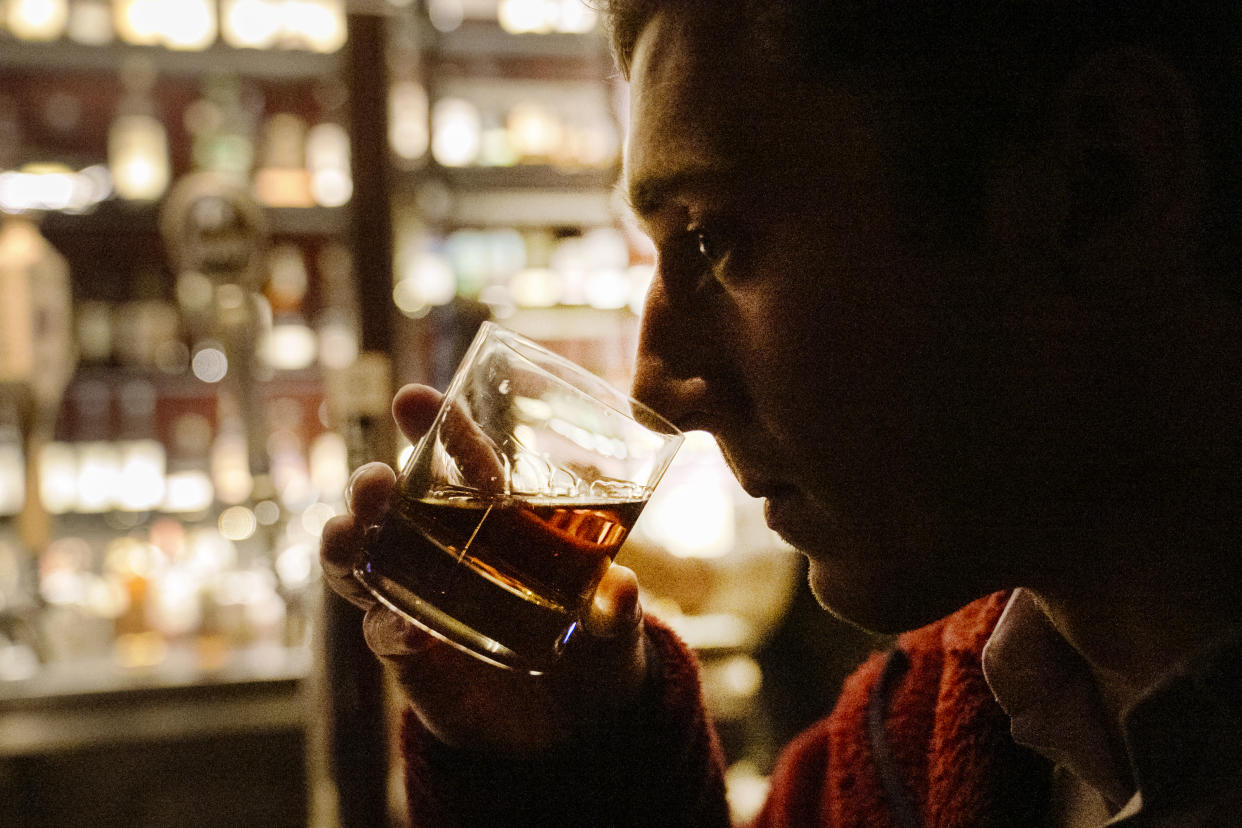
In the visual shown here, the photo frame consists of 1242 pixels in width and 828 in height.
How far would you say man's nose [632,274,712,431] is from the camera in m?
0.76

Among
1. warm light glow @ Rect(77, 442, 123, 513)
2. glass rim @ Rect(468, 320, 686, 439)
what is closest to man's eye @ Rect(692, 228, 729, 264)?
glass rim @ Rect(468, 320, 686, 439)

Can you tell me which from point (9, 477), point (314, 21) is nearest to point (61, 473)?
point (9, 477)

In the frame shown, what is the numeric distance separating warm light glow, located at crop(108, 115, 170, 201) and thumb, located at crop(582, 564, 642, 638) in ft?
11.0

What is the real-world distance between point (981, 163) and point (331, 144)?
3.72 meters

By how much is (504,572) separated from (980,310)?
42 centimetres

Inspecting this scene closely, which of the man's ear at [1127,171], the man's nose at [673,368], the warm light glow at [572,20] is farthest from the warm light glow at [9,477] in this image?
the man's ear at [1127,171]

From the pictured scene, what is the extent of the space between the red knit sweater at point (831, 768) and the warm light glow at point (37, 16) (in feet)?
11.5

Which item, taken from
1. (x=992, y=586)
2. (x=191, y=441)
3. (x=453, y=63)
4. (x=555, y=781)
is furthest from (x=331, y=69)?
(x=992, y=586)

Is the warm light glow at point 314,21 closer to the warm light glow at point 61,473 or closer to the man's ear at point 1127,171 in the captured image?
the warm light glow at point 61,473

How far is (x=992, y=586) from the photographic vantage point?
71 centimetres

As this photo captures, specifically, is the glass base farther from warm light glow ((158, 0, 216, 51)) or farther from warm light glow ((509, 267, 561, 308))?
warm light glow ((158, 0, 216, 51))

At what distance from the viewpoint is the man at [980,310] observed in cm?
63

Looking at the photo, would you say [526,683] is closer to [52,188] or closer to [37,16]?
[52,188]

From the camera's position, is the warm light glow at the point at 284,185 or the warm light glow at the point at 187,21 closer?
the warm light glow at the point at 187,21
